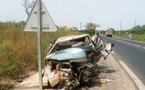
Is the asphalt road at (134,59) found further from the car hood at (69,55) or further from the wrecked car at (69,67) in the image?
the car hood at (69,55)

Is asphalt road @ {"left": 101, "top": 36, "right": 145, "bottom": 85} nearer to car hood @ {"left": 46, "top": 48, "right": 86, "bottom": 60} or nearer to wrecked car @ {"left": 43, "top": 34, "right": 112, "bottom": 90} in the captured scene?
wrecked car @ {"left": 43, "top": 34, "right": 112, "bottom": 90}

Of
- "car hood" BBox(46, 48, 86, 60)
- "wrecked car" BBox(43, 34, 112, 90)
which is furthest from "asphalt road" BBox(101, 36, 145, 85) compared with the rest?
"car hood" BBox(46, 48, 86, 60)

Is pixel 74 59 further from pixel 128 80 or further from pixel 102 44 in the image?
pixel 102 44

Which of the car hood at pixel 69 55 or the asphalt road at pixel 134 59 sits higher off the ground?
the car hood at pixel 69 55

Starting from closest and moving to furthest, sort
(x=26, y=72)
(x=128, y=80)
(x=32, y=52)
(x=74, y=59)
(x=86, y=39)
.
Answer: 1. (x=74, y=59)
2. (x=128, y=80)
3. (x=86, y=39)
4. (x=26, y=72)
5. (x=32, y=52)

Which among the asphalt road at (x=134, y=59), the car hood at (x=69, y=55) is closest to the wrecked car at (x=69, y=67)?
the car hood at (x=69, y=55)

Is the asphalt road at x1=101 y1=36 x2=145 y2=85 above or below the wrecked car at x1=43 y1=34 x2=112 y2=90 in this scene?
below

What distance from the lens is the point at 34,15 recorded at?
18.6 ft

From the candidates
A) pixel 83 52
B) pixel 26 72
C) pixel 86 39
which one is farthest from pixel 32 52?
pixel 83 52

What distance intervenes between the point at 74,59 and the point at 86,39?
151 centimetres

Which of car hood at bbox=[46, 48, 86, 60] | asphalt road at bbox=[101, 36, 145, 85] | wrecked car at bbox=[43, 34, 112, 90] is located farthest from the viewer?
asphalt road at bbox=[101, 36, 145, 85]

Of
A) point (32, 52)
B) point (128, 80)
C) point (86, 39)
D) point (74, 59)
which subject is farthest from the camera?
point (32, 52)

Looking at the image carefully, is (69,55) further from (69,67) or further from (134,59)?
(134,59)

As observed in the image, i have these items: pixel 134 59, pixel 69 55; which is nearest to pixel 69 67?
pixel 69 55
